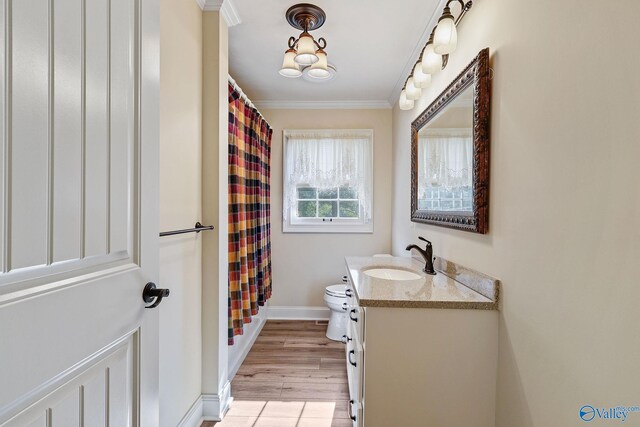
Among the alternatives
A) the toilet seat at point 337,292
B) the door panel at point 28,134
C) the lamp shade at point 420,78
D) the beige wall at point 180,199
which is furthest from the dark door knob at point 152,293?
the toilet seat at point 337,292

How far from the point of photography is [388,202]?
11.0ft

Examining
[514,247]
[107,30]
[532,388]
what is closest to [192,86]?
[107,30]

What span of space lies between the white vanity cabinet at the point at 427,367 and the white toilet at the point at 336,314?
60.7 inches

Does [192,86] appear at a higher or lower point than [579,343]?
higher

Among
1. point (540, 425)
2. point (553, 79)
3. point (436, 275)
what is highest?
point (553, 79)

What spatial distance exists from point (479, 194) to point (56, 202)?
1.41m

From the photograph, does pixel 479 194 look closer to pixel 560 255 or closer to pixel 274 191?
pixel 560 255

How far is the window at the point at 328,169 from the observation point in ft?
10.9

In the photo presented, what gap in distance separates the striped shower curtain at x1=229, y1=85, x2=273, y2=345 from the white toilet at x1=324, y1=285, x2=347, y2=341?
Result: 1.94 ft

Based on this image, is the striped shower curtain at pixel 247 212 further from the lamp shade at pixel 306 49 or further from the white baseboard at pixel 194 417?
the lamp shade at pixel 306 49

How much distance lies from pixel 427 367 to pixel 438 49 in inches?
54.5

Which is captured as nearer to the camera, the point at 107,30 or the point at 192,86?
the point at 107,30

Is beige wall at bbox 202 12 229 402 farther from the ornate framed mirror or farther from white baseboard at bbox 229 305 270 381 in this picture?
the ornate framed mirror

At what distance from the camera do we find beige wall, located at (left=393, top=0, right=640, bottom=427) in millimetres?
715
